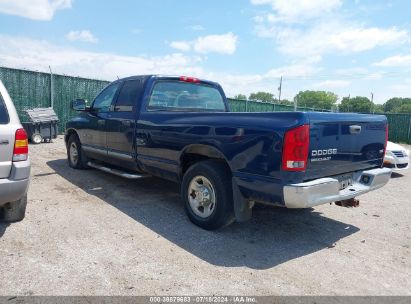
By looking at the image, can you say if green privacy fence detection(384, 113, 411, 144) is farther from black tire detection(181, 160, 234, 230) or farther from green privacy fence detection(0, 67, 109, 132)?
black tire detection(181, 160, 234, 230)

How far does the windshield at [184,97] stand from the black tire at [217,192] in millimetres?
1462

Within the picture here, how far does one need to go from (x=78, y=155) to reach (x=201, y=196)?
388cm

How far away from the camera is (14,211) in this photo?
3.96 meters

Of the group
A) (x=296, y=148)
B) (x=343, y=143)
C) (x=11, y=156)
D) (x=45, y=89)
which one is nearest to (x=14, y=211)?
(x=11, y=156)

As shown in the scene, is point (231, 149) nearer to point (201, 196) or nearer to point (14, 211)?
point (201, 196)

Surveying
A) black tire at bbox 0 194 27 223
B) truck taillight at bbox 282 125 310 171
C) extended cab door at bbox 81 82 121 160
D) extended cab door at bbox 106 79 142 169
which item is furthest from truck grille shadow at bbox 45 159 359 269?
black tire at bbox 0 194 27 223

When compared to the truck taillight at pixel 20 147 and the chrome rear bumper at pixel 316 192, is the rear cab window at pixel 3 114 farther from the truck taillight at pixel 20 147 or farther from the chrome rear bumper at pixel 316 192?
the chrome rear bumper at pixel 316 192

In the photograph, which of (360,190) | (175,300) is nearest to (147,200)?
(175,300)

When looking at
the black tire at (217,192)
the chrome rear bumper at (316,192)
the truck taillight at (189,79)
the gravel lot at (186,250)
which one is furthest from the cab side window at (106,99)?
the chrome rear bumper at (316,192)

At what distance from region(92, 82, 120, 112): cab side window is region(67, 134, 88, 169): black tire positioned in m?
1.06

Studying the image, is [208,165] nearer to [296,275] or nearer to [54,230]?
[296,275]

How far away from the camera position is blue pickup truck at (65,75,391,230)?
10.7 feet

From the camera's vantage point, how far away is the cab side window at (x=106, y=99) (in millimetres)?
5906

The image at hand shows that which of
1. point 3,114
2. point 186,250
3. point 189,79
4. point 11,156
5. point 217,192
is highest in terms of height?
point 189,79
